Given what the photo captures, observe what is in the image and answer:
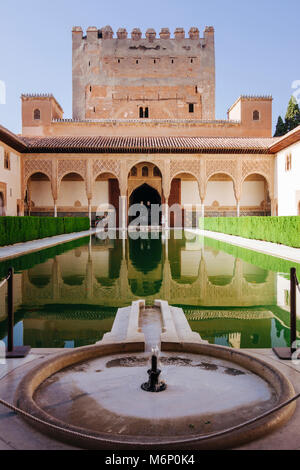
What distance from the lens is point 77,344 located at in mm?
2945

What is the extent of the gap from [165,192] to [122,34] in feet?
55.2

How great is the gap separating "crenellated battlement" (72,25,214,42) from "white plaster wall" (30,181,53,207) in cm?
1453

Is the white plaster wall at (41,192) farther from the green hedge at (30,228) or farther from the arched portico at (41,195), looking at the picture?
the green hedge at (30,228)

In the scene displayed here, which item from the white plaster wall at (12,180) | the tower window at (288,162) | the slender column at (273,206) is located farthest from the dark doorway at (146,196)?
the tower window at (288,162)

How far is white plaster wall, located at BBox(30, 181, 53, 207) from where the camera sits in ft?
81.8

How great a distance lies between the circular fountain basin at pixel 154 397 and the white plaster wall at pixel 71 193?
75.7ft

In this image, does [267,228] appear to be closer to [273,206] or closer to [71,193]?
[273,206]

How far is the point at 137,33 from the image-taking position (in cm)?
3177

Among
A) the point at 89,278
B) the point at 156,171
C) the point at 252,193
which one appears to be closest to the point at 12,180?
the point at 156,171

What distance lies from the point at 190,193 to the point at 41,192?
9.63 m

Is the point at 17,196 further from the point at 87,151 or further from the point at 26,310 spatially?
the point at 26,310

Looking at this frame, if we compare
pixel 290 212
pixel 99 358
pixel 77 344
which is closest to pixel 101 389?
pixel 99 358

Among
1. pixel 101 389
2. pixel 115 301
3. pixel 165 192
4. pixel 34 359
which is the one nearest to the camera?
pixel 101 389
